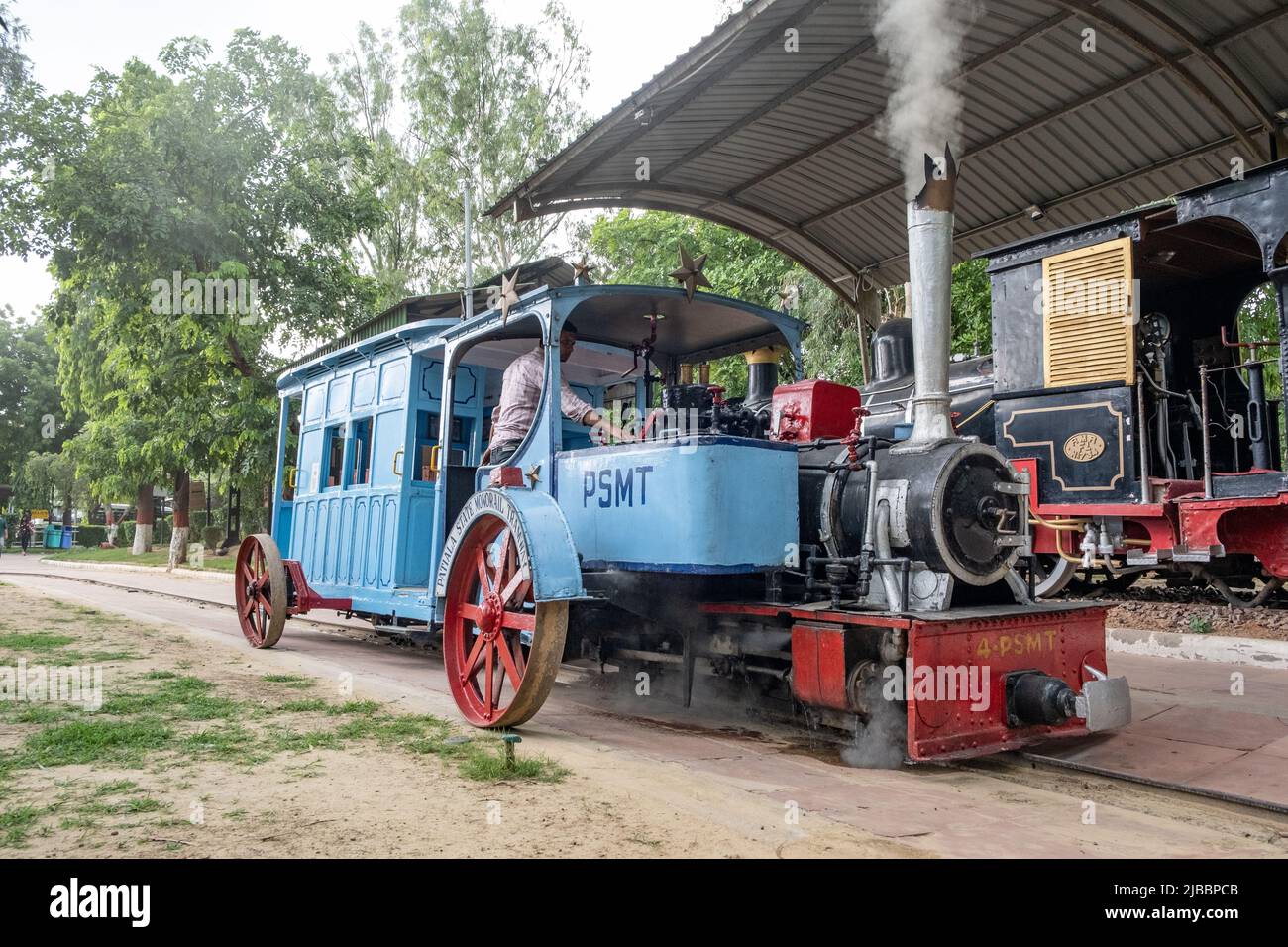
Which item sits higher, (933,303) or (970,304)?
(970,304)

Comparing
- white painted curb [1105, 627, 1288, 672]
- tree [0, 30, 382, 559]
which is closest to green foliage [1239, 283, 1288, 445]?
white painted curb [1105, 627, 1288, 672]

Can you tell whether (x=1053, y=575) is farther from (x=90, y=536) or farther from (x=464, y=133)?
(x=90, y=536)

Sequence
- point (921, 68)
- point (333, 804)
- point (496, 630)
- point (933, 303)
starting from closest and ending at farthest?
point (333, 804) < point (933, 303) < point (496, 630) < point (921, 68)

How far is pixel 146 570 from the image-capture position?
20.2 m

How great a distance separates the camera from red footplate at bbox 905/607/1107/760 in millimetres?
3846

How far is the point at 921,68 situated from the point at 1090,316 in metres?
2.89

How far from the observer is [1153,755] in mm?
4367

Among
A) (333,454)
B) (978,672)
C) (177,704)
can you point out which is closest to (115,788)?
(177,704)

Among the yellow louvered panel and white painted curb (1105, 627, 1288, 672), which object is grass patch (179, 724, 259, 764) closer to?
white painted curb (1105, 627, 1288, 672)

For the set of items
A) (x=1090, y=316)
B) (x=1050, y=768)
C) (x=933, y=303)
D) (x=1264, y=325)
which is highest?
(x=1264, y=325)

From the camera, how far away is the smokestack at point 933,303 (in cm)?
444

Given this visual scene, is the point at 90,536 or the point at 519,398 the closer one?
the point at 519,398

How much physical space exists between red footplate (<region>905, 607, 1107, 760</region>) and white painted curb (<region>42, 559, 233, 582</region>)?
15438mm
